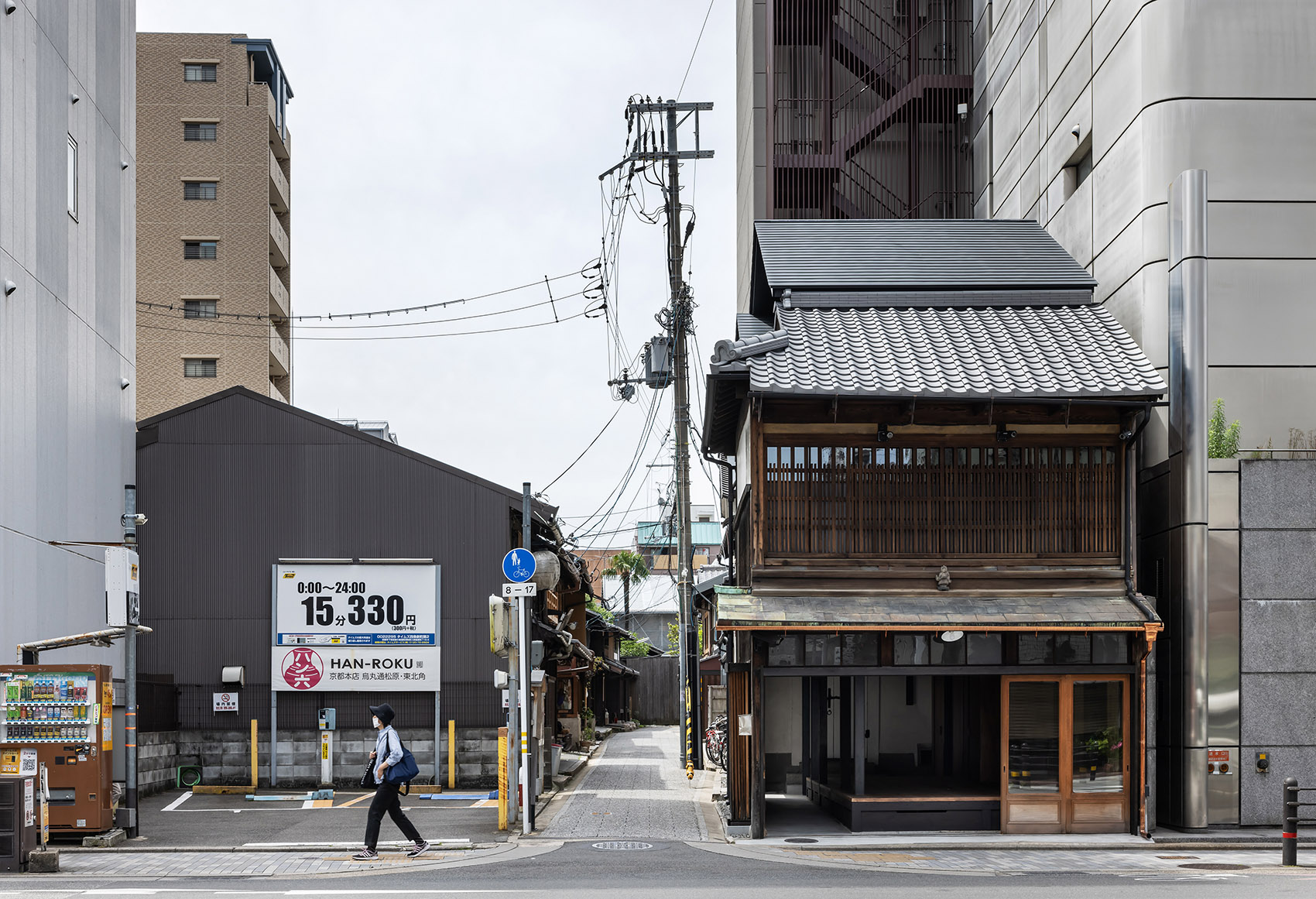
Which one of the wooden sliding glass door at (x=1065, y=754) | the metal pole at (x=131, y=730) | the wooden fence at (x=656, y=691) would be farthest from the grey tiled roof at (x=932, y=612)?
the wooden fence at (x=656, y=691)

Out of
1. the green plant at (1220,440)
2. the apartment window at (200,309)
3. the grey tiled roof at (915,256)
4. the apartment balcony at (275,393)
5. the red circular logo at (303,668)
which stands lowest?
the red circular logo at (303,668)

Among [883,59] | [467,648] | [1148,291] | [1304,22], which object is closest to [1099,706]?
[1148,291]

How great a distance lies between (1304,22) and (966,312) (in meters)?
6.48

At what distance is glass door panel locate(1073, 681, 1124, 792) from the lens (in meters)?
17.8

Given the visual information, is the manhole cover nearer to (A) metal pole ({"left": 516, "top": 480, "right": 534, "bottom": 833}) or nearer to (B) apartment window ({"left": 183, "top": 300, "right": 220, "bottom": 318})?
(A) metal pole ({"left": 516, "top": 480, "right": 534, "bottom": 833})

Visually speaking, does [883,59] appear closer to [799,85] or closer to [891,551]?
[799,85]

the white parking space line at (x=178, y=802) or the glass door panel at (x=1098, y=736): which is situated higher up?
the glass door panel at (x=1098, y=736)

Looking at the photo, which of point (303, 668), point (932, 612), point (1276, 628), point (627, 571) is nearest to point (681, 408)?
point (303, 668)

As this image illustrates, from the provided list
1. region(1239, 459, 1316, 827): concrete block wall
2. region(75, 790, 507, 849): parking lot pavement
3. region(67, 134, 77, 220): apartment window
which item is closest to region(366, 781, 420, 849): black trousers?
region(75, 790, 507, 849): parking lot pavement

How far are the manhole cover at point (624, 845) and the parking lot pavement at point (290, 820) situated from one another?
1.52 metres

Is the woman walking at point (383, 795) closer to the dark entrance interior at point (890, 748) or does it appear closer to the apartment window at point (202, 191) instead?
the dark entrance interior at point (890, 748)

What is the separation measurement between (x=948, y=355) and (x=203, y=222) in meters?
43.7

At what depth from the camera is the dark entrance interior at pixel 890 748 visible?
1803 centimetres

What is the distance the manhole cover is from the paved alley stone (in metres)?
0.38
